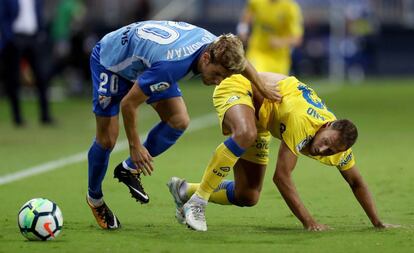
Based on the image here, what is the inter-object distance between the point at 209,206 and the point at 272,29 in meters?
7.95

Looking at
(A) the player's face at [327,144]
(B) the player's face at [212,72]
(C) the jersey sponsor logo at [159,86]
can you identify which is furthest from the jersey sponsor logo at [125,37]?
(A) the player's face at [327,144]

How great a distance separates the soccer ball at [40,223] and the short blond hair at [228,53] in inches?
65.4

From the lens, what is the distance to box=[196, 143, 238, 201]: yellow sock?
8789mm

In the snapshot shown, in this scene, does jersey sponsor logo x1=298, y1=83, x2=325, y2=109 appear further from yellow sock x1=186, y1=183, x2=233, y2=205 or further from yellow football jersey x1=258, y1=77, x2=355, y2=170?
yellow sock x1=186, y1=183, x2=233, y2=205

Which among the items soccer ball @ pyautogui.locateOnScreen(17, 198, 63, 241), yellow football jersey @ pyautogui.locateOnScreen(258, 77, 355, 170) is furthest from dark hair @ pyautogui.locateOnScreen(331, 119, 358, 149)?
soccer ball @ pyautogui.locateOnScreen(17, 198, 63, 241)

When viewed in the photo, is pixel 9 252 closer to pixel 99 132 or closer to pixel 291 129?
pixel 99 132

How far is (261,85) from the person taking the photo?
8.91m

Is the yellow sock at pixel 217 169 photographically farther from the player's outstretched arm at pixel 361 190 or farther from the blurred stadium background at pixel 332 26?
the blurred stadium background at pixel 332 26

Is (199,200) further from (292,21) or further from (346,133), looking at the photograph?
(292,21)

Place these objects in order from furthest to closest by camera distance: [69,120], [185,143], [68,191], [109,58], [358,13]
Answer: [358,13]
[69,120]
[185,143]
[68,191]
[109,58]

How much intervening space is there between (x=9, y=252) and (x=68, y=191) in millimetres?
3636

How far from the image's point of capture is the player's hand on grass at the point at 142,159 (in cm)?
867

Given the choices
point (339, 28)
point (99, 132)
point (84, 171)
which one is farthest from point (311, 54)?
point (99, 132)

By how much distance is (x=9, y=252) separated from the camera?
791 centimetres
